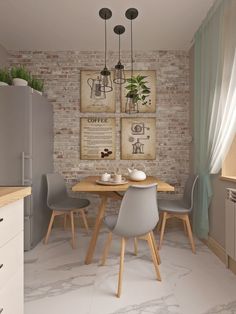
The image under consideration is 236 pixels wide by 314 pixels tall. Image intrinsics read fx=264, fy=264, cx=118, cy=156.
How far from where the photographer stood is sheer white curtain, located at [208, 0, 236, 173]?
97.2 inches

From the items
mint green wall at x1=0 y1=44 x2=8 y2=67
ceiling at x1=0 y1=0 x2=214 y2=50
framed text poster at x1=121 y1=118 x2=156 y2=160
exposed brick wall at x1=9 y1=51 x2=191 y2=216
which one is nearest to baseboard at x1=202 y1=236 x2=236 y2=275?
exposed brick wall at x1=9 y1=51 x2=191 y2=216

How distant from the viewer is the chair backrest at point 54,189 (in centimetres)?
334

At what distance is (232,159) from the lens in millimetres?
2842

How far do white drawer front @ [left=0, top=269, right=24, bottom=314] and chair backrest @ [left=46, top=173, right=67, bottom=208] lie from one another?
179cm

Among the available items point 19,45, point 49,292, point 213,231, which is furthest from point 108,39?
point 49,292

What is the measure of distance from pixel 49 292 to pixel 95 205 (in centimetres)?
204

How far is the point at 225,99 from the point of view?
8.68 ft

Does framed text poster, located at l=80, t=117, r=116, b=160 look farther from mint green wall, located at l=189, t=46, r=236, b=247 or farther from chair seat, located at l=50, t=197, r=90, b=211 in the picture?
mint green wall, located at l=189, t=46, r=236, b=247

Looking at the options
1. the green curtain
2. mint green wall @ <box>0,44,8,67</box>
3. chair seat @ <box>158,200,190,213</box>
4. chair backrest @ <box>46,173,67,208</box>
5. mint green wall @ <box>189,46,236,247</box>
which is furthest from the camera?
mint green wall @ <box>0,44,8,67</box>

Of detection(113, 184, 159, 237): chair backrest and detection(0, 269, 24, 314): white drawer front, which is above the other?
detection(113, 184, 159, 237): chair backrest

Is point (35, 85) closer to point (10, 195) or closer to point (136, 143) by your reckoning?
point (136, 143)

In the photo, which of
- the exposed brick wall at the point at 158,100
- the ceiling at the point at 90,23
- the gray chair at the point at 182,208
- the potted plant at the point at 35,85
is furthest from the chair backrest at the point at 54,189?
the ceiling at the point at 90,23

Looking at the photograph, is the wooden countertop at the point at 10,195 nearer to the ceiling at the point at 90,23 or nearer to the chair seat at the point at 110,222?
the chair seat at the point at 110,222

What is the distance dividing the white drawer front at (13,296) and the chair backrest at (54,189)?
179cm
